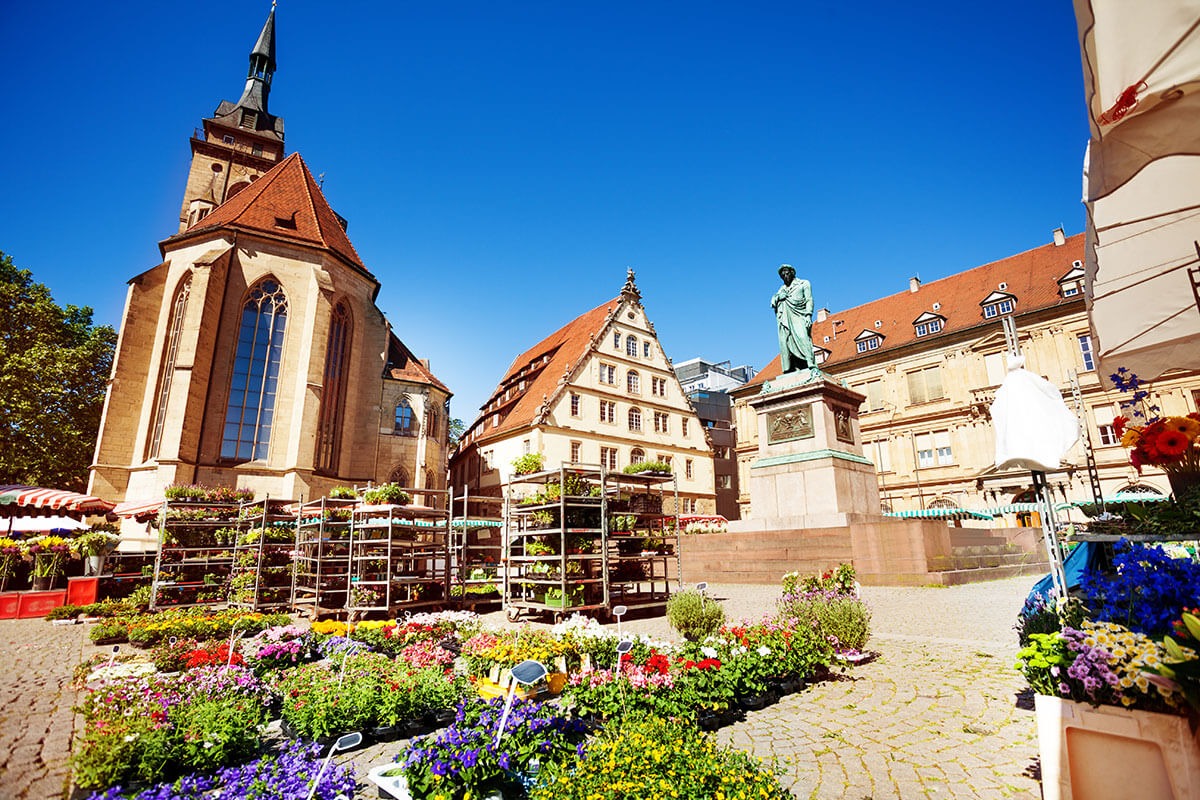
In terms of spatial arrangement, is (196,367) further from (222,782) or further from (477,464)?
(222,782)

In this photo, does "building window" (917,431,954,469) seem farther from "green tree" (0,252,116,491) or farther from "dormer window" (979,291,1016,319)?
"green tree" (0,252,116,491)

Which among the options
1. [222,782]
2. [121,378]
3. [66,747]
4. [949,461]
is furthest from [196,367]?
[949,461]

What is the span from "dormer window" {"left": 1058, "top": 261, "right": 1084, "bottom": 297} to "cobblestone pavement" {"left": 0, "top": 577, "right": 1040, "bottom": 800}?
1455 inches

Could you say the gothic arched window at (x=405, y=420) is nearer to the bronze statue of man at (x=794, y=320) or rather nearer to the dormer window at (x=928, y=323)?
the bronze statue of man at (x=794, y=320)

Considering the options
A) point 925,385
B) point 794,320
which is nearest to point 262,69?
point 794,320

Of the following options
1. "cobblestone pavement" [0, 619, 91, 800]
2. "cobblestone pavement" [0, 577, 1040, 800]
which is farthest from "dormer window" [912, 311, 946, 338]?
"cobblestone pavement" [0, 619, 91, 800]

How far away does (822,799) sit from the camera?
3930 millimetres

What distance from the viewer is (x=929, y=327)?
4291cm

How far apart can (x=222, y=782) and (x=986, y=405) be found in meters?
44.0

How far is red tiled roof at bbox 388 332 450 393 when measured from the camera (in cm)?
3381

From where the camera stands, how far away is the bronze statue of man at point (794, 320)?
1861cm

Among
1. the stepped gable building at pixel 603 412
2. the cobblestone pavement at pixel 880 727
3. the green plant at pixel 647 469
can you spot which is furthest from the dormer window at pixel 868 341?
the cobblestone pavement at pixel 880 727

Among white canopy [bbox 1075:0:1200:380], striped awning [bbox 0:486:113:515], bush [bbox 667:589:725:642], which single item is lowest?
bush [bbox 667:589:725:642]

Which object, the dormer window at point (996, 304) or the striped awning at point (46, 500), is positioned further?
the dormer window at point (996, 304)
